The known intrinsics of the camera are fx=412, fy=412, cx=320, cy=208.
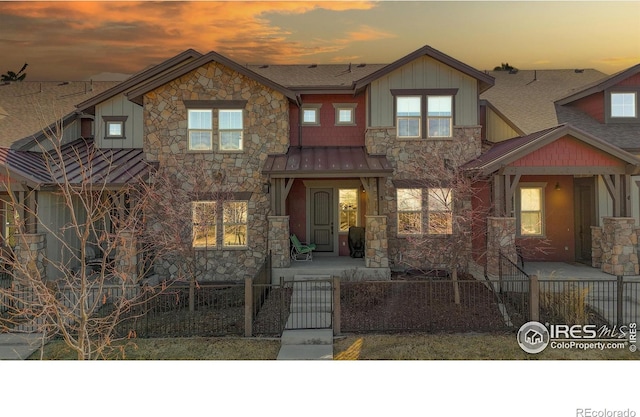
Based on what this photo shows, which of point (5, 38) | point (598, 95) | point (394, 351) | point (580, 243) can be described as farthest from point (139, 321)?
point (598, 95)

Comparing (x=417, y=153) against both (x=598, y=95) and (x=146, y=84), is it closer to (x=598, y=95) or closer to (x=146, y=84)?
(x=598, y=95)

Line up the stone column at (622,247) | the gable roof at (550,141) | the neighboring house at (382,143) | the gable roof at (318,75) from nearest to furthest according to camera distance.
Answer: the gable roof at (550,141)
the stone column at (622,247)
the neighboring house at (382,143)
the gable roof at (318,75)

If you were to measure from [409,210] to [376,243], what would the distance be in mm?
1654

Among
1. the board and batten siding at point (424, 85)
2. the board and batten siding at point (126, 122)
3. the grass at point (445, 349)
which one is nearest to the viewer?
the grass at point (445, 349)

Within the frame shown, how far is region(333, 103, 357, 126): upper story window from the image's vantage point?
12406 millimetres

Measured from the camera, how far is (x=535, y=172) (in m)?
9.84

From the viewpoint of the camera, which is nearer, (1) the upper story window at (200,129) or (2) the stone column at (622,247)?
(2) the stone column at (622,247)

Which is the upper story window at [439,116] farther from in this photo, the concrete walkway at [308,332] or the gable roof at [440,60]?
the concrete walkway at [308,332]

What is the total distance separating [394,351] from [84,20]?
23.5 ft

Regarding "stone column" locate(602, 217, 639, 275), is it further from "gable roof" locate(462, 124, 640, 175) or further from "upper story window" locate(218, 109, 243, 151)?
"upper story window" locate(218, 109, 243, 151)

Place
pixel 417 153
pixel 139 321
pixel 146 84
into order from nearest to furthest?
1. pixel 139 321
2. pixel 146 84
3. pixel 417 153

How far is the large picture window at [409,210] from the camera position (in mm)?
11305
